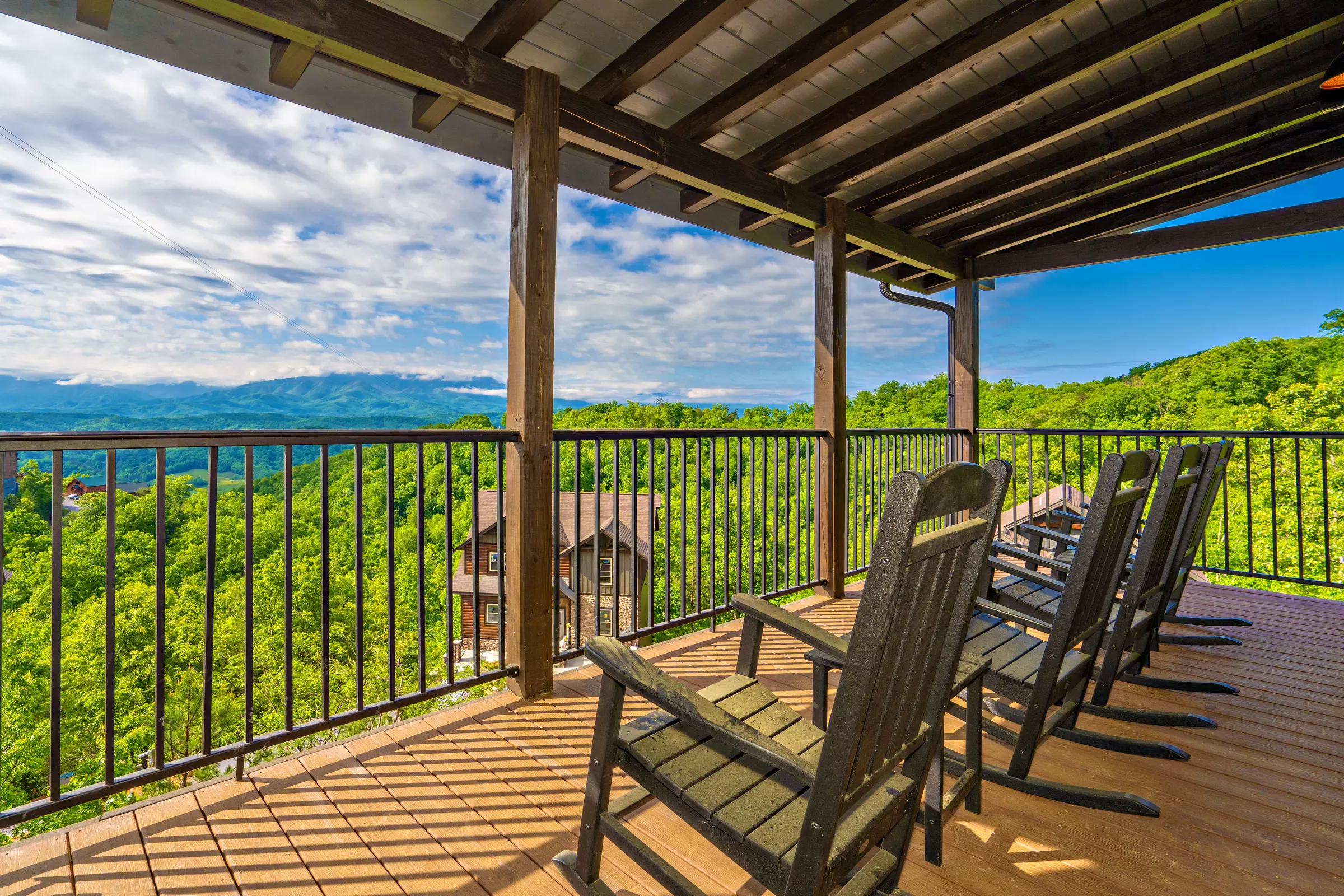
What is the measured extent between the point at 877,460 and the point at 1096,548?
10.3 feet

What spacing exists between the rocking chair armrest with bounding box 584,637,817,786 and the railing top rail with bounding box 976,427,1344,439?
4.37 meters

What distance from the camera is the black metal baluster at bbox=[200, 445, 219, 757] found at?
1.87m

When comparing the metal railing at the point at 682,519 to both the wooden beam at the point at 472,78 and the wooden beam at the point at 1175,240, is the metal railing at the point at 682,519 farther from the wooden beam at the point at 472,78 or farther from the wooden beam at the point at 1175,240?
the wooden beam at the point at 1175,240

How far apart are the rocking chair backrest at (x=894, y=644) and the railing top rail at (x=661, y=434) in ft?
6.06

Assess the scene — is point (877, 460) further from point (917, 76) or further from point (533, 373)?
point (533, 373)

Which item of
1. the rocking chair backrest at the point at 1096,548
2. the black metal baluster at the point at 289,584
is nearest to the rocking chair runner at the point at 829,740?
the rocking chair backrest at the point at 1096,548

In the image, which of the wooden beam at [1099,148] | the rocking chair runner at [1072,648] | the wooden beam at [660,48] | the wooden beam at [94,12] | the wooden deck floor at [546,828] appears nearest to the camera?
the wooden deck floor at [546,828]

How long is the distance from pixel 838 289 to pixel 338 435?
3.12m

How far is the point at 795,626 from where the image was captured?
147 centimetres

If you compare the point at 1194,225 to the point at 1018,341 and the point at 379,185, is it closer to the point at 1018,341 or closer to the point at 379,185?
the point at 379,185

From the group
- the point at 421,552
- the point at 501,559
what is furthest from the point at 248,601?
the point at 501,559

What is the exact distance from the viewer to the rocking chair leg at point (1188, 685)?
8.44ft

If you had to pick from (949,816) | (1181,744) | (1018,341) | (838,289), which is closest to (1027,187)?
(838,289)

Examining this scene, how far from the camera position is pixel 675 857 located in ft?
5.28
